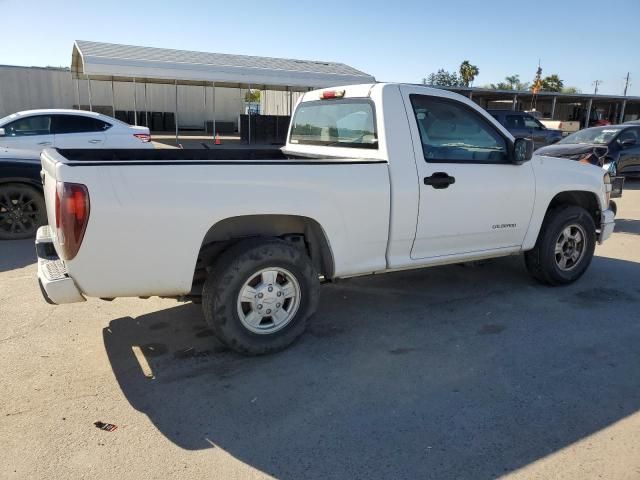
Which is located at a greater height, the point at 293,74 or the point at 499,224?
the point at 293,74

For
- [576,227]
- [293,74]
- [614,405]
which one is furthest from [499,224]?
[293,74]

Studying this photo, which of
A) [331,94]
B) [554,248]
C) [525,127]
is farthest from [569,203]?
[525,127]

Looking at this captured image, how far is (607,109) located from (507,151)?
163 feet

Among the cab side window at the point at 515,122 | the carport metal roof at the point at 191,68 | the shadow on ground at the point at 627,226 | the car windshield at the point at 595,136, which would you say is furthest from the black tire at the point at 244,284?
the carport metal roof at the point at 191,68

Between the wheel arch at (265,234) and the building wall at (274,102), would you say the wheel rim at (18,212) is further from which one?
the building wall at (274,102)

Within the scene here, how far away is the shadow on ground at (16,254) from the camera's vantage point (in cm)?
596

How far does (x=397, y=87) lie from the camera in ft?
13.7

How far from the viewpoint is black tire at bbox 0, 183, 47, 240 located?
6941 millimetres

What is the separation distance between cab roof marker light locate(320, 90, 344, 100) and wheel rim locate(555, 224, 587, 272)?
2.65m

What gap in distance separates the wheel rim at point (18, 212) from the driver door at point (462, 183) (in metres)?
5.58

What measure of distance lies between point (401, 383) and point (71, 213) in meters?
2.32

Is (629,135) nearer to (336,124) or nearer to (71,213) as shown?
(336,124)

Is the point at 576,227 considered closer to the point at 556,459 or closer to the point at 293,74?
the point at 556,459

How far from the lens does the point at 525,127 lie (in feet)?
62.3
